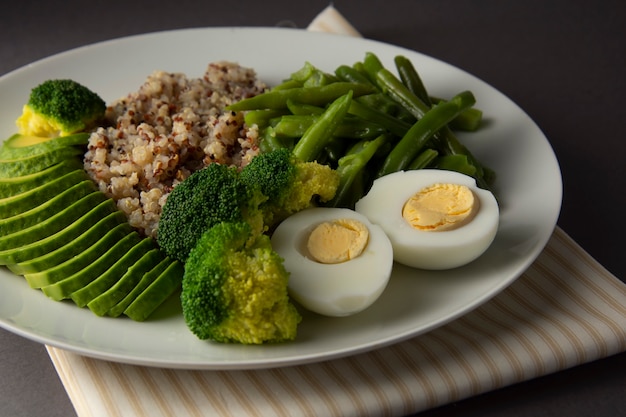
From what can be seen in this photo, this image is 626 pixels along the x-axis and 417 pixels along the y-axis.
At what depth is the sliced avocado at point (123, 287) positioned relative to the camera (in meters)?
3.60

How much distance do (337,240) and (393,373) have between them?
0.64m

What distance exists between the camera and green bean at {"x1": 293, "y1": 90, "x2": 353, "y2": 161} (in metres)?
4.28

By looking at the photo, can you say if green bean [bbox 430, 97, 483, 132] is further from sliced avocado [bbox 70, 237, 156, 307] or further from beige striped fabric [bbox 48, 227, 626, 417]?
sliced avocado [bbox 70, 237, 156, 307]

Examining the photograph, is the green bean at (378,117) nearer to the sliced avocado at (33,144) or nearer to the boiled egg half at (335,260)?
the boiled egg half at (335,260)

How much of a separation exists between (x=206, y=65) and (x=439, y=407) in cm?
298

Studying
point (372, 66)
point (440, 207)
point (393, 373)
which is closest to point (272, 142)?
point (372, 66)

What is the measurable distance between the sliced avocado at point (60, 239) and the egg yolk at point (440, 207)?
4.73ft

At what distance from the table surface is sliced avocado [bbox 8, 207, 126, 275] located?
0.54m

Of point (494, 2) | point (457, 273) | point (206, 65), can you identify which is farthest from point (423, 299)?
point (494, 2)

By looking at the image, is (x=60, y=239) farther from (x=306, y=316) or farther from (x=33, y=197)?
(x=306, y=316)

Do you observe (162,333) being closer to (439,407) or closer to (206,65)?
(439,407)

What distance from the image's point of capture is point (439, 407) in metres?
3.62

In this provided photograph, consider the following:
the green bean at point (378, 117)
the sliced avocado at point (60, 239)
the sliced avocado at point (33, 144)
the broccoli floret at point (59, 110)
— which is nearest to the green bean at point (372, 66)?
the green bean at point (378, 117)

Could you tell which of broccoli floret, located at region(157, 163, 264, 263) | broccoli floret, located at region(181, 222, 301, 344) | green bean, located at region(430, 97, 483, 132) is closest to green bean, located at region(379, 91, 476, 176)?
green bean, located at region(430, 97, 483, 132)
